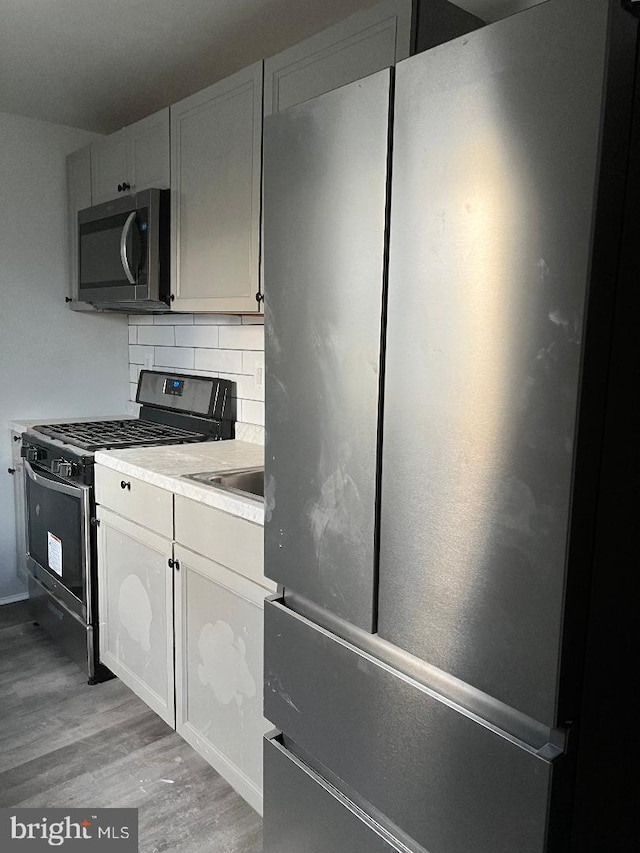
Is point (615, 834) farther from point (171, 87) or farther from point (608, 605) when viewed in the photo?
point (171, 87)

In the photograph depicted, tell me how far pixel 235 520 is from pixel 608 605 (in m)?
1.05

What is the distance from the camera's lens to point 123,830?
5.98 ft

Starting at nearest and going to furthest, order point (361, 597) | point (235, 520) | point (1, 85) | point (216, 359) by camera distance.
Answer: point (361, 597) < point (235, 520) < point (1, 85) < point (216, 359)

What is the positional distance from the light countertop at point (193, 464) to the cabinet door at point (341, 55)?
1.07m

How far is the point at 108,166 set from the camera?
292cm

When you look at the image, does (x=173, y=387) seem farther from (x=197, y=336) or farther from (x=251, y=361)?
(x=251, y=361)

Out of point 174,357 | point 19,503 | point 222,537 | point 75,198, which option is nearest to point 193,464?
point 222,537

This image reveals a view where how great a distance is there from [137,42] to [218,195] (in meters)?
0.61

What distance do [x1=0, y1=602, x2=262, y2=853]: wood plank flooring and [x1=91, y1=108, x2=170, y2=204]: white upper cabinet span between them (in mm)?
1944

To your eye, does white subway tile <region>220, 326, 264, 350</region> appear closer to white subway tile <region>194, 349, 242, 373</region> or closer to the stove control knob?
white subway tile <region>194, 349, 242, 373</region>

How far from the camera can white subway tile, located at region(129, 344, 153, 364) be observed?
3.47 metres

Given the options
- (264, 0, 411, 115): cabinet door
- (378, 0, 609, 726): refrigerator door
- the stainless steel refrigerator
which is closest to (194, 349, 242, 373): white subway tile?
(264, 0, 411, 115): cabinet door

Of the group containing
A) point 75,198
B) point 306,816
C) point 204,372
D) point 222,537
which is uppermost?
point 75,198

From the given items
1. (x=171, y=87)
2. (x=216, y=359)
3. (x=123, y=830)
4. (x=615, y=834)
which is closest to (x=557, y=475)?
(x=615, y=834)
